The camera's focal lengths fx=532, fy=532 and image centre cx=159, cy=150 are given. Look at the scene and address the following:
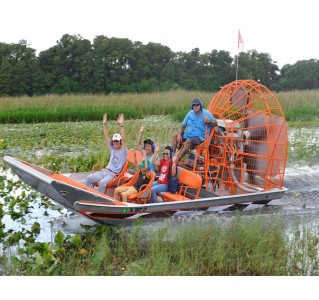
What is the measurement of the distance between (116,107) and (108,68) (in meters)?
13.4

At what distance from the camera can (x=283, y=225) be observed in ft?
23.2

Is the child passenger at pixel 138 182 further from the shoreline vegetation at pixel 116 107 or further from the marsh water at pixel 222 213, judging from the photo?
the shoreline vegetation at pixel 116 107

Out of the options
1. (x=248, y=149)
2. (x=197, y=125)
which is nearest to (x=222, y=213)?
(x=248, y=149)

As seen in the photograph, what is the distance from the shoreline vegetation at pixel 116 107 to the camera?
17.6m

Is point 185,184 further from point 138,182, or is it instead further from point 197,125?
point 197,125

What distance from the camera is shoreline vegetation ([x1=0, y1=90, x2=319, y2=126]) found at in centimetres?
A: 1756

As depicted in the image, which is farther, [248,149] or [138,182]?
[248,149]

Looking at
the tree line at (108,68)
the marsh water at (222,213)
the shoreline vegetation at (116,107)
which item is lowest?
the marsh water at (222,213)

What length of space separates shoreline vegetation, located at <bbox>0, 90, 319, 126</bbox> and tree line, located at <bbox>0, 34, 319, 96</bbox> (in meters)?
9.99

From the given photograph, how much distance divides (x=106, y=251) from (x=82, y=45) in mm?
27833

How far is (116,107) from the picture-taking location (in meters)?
19.0

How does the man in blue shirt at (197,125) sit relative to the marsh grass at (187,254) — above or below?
above

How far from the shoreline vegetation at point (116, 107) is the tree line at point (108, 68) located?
999 centimetres

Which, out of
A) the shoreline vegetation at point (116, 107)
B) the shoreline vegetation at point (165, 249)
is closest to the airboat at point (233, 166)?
the shoreline vegetation at point (165, 249)
